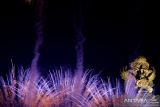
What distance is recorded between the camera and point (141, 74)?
846 inches

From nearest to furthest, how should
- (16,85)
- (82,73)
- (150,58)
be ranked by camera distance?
1. (16,85)
2. (82,73)
3. (150,58)

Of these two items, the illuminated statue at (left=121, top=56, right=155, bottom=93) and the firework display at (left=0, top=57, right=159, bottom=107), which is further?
the illuminated statue at (left=121, top=56, right=155, bottom=93)

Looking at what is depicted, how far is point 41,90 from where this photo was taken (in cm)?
1803

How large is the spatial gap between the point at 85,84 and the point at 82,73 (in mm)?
843

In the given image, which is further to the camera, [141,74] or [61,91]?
[141,74]

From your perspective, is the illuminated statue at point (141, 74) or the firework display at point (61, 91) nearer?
the firework display at point (61, 91)

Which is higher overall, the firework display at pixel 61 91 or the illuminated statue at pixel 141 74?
the illuminated statue at pixel 141 74

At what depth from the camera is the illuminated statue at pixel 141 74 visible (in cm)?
2109

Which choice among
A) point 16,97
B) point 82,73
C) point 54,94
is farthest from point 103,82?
point 16,97

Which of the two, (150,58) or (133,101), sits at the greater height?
(150,58)

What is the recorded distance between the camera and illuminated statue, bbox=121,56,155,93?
2109 centimetres

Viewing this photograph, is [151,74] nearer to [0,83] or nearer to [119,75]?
[119,75]

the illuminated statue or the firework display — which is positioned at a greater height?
the illuminated statue

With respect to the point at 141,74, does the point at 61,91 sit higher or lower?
lower
